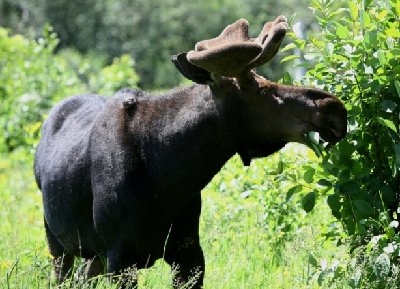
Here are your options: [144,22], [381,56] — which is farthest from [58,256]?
[144,22]

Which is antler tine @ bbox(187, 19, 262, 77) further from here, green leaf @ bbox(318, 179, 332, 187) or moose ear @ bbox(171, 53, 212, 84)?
green leaf @ bbox(318, 179, 332, 187)

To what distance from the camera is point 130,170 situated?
6188mm

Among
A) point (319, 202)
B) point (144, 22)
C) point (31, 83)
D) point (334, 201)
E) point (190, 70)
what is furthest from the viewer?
point (144, 22)

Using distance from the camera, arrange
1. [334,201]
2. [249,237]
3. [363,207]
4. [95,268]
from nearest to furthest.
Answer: [363,207] < [334,201] < [95,268] < [249,237]

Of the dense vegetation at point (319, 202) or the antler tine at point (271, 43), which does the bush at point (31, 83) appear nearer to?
the dense vegetation at point (319, 202)

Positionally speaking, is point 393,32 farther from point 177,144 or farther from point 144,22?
point 144,22

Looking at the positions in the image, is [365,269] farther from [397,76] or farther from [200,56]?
[200,56]

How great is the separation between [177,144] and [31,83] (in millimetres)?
9951

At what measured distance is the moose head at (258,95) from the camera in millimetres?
5551

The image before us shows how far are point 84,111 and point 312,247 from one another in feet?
7.12

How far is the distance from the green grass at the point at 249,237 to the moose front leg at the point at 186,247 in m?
0.12

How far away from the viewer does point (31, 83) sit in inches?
619

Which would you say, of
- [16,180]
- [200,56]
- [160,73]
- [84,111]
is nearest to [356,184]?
[200,56]

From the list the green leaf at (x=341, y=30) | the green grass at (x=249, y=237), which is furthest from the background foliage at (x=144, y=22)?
the green leaf at (x=341, y=30)
